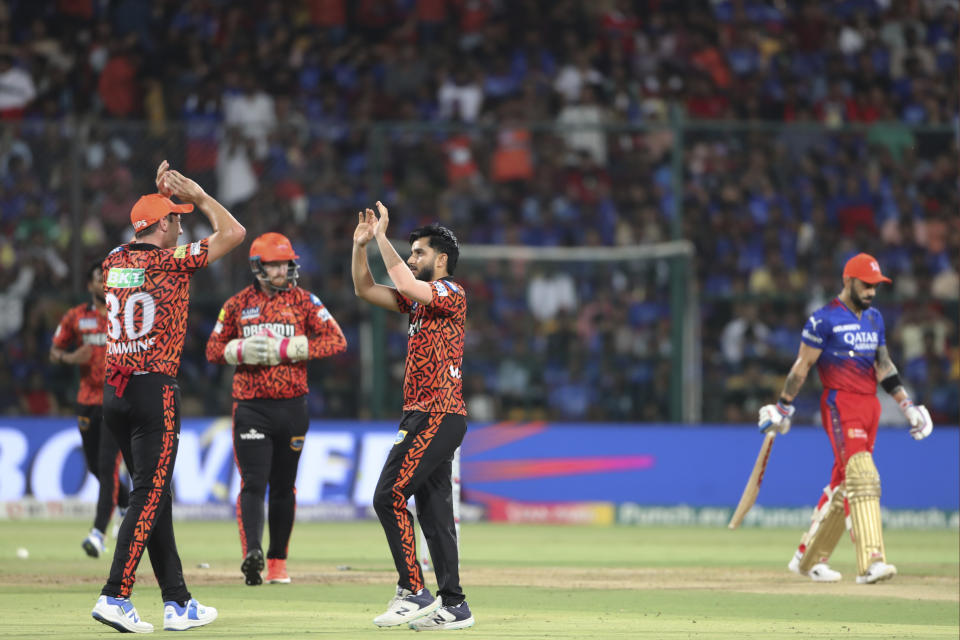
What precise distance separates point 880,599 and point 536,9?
1630 cm

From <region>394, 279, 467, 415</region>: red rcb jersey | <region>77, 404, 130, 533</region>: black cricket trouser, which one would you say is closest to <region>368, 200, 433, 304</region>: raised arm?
<region>394, 279, 467, 415</region>: red rcb jersey

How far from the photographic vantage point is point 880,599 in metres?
11.2

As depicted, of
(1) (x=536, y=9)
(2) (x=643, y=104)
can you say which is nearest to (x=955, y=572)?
(2) (x=643, y=104)

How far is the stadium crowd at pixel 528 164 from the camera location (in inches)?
749

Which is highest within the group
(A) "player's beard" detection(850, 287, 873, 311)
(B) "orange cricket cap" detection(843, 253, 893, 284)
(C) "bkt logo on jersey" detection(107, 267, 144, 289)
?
(B) "orange cricket cap" detection(843, 253, 893, 284)

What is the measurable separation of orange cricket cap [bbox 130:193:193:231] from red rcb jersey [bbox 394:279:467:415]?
1468 mm

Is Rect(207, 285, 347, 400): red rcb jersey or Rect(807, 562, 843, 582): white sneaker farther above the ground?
Rect(207, 285, 347, 400): red rcb jersey

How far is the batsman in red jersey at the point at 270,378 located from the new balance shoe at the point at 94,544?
2.61 metres

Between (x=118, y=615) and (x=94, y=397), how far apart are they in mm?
5925

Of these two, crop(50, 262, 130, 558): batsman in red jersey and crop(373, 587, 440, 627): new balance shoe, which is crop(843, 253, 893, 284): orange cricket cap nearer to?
crop(373, 587, 440, 627): new balance shoe

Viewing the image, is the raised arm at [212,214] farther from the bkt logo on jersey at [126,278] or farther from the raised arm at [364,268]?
the raised arm at [364,268]

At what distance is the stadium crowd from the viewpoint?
19.0 metres

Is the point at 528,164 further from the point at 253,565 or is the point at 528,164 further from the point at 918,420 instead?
the point at 253,565

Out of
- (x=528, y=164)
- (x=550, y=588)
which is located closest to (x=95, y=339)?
(x=550, y=588)
